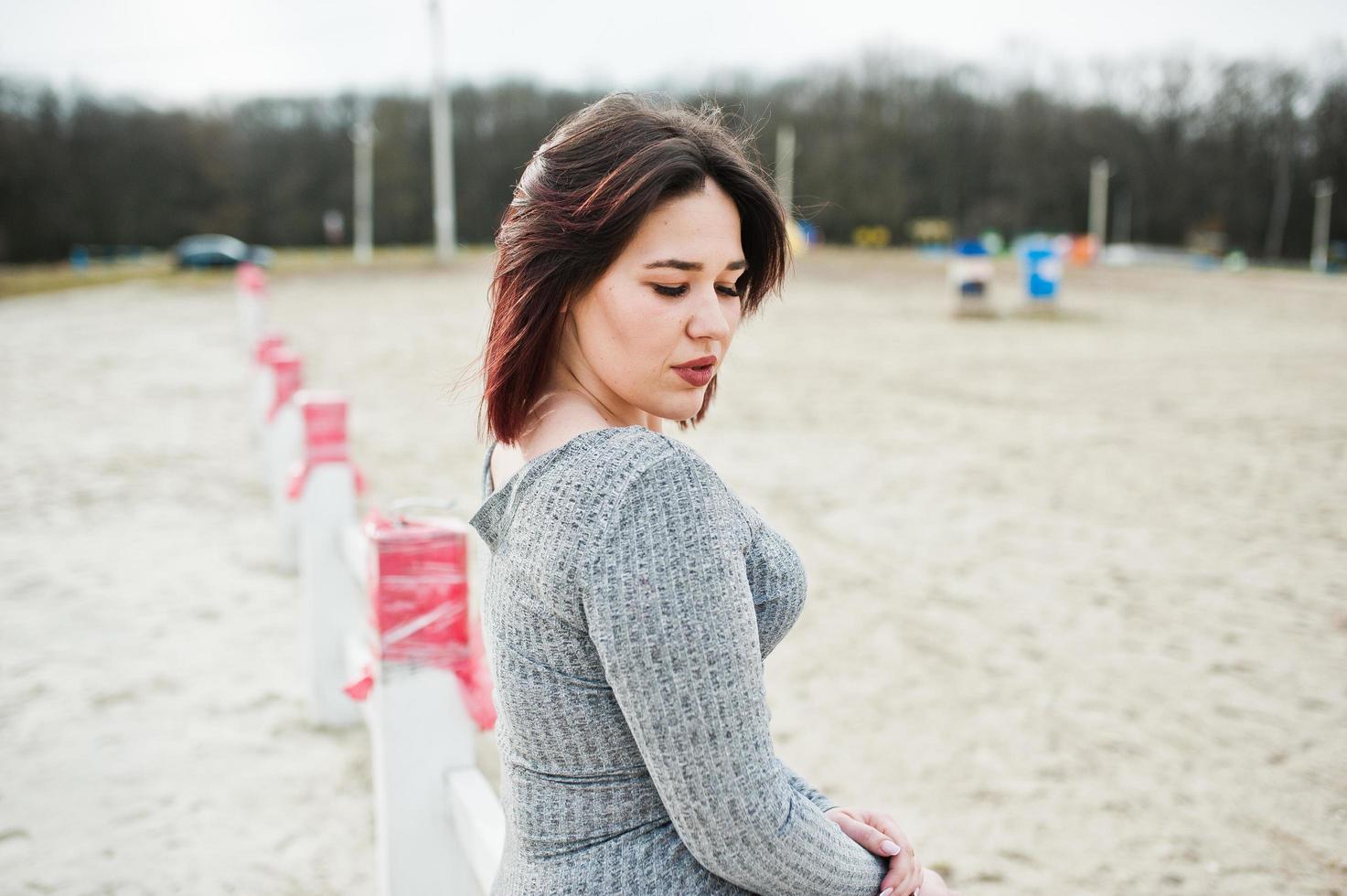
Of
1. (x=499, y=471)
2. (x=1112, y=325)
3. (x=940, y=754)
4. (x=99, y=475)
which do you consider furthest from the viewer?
(x=1112, y=325)

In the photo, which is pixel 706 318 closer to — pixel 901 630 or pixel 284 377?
pixel 901 630

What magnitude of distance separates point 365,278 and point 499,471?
24.7 meters

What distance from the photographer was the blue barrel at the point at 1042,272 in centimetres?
1845

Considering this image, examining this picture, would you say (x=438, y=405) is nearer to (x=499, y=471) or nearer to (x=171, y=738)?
(x=171, y=738)

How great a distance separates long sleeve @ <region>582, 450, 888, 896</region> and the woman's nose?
0.63ft

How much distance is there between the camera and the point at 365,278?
965 inches

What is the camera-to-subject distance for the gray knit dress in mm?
893

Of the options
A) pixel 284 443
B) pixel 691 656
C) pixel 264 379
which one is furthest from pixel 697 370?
pixel 264 379

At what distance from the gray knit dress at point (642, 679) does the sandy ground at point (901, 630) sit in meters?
0.64

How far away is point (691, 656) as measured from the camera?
89 centimetres

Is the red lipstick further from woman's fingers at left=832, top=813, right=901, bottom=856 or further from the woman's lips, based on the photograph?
woman's fingers at left=832, top=813, right=901, bottom=856

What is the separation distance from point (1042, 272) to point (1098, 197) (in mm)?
34448

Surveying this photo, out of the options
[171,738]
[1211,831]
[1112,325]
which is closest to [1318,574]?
[1211,831]

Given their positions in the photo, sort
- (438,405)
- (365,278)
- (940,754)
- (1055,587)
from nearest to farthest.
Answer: (940,754) → (1055,587) → (438,405) → (365,278)
